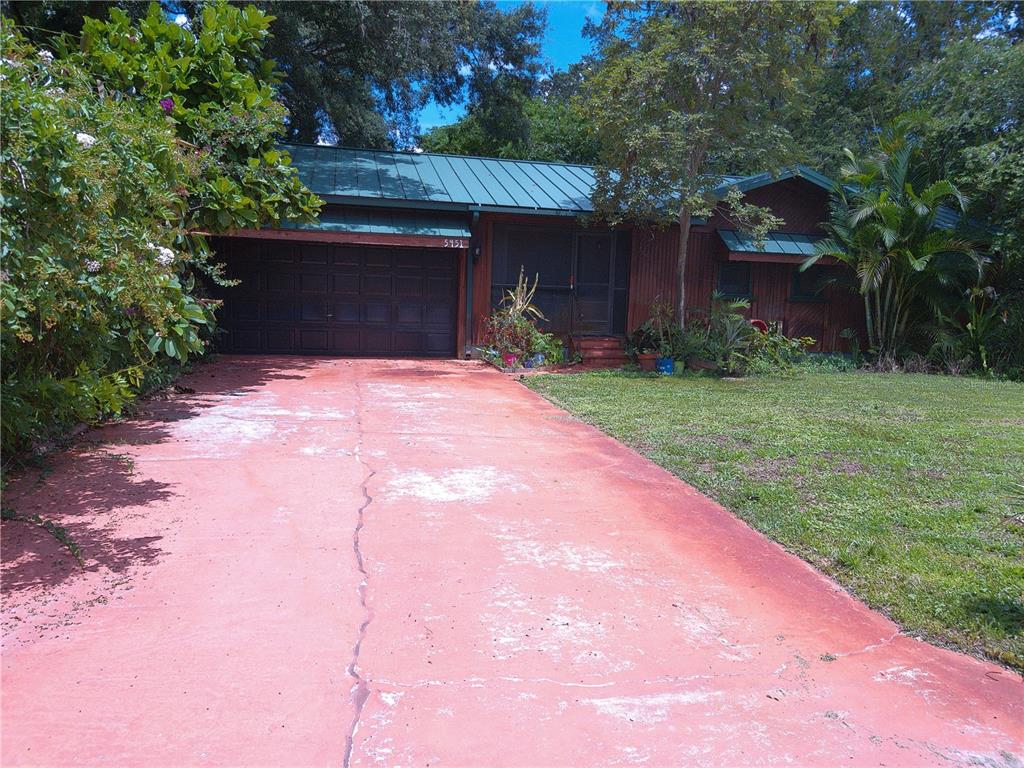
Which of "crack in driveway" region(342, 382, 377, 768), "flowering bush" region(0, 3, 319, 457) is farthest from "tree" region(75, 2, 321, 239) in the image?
"crack in driveway" region(342, 382, 377, 768)

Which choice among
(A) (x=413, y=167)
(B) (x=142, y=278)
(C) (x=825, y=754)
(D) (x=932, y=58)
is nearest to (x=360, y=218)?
(A) (x=413, y=167)

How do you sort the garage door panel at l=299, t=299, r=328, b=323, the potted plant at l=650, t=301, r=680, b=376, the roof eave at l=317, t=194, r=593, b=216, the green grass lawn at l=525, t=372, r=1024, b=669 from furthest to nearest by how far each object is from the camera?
the garage door panel at l=299, t=299, r=328, b=323, the potted plant at l=650, t=301, r=680, b=376, the roof eave at l=317, t=194, r=593, b=216, the green grass lawn at l=525, t=372, r=1024, b=669

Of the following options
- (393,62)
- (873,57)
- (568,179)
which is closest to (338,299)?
(393,62)

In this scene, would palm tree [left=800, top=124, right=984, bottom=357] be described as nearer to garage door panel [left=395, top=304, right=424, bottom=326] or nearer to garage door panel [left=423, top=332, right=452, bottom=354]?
garage door panel [left=423, top=332, right=452, bottom=354]

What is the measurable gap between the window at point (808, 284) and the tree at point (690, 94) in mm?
3688

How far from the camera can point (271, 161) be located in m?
8.88

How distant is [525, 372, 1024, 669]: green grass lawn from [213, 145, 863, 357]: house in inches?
125

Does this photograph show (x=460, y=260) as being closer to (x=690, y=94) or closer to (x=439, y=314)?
(x=439, y=314)

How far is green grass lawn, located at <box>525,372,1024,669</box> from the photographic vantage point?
12.6 feet

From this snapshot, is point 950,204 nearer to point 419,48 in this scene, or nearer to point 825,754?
point 419,48

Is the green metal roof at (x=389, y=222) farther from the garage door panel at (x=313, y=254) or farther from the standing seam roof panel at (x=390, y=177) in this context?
the garage door panel at (x=313, y=254)

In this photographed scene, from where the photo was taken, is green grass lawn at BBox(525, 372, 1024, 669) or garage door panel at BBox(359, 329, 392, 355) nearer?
green grass lawn at BBox(525, 372, 1024, 669)

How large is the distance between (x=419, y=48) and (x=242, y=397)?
863 cm

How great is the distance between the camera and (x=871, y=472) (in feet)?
20.2
